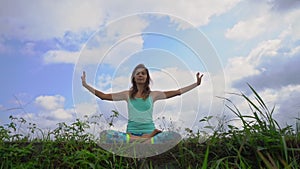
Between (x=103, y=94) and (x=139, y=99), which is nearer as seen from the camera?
(x=103, y=94)

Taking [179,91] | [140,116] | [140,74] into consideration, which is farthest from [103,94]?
[179,91]

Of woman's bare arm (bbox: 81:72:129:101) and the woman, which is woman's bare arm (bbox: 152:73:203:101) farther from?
woman's bare arm (bbox: 81:72:129:101)

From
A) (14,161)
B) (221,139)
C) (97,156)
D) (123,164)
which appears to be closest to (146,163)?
(123,164)

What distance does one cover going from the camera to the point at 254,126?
12.0 ft

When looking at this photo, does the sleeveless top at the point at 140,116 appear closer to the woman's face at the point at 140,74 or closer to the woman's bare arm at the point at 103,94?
the woman's bare arm at the point at 103,94

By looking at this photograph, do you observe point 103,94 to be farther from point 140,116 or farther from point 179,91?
point 179,91

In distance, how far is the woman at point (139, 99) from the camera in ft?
12.3

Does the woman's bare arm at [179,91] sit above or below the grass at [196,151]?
above

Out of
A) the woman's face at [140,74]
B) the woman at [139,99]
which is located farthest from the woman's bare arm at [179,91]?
the woman's face at [140,74]

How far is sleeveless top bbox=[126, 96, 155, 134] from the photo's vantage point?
Result: 13.3ft

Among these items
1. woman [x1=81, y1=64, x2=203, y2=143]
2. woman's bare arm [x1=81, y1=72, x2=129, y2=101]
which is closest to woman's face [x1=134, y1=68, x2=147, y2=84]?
woman [x1=81, y1=64, x2=203, y2=143]

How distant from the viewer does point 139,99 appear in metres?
4.19

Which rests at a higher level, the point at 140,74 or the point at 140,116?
the point at 140,74

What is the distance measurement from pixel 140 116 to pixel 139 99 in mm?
198
